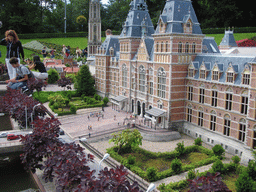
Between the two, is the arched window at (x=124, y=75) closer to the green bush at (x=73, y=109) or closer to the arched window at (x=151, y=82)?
the arched window at (x=151, y=82)

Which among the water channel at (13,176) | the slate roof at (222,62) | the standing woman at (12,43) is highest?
the standing woman at (12,43)

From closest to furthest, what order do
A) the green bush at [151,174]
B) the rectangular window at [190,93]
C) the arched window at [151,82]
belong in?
the green bush at [151,174]
the rectangular window at [190,93]
the arched window at [151,82]

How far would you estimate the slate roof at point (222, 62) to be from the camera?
35.1m

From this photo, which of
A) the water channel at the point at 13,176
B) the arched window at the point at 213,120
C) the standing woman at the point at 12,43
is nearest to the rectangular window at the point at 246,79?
the arched window at the point at 213,120

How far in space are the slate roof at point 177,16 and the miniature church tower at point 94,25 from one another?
53.7m

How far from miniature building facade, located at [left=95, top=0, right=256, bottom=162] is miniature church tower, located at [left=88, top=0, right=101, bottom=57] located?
41120 millimetres

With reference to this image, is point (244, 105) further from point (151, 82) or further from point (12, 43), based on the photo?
point (12, 43)

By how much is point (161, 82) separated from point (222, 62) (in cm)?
1025

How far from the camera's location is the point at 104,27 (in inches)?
5226

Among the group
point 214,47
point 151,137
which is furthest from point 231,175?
point 214,47

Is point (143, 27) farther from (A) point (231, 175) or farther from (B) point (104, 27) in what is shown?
(B) point (104, 27)

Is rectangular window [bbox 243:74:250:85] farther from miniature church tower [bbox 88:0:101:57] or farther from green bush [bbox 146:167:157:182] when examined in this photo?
miniature church tower [bbox 88:0:101:57]

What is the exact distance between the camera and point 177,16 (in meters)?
42.2

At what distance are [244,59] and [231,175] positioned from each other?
14917 mm
